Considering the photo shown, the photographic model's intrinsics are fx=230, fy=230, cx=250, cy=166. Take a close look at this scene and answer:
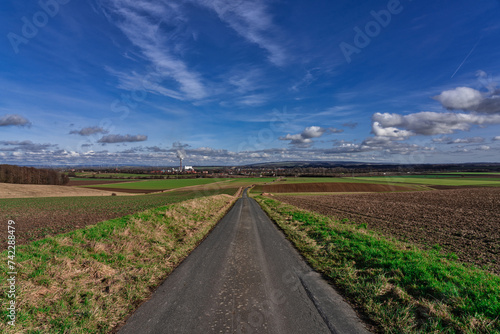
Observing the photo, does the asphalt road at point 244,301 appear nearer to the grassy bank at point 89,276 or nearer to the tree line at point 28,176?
the grassy bank at point 89,276

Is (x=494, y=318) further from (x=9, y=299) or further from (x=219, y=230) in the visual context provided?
(x=219, y=230)

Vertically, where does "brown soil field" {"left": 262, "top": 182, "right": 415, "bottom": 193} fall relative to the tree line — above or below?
below

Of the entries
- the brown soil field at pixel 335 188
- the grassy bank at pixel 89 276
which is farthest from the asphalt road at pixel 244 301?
the brown soil field at pixel 335 188

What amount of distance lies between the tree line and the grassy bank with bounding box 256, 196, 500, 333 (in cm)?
11589

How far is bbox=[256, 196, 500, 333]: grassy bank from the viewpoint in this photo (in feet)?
16.5

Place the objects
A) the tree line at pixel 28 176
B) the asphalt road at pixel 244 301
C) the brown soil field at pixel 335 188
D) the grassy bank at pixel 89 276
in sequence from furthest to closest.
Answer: the tree line at pixel 28 176 < the brown soil field at pixel 335 188 < the grassy bank at pixel 89 276 < the asphalt road at pixel 244 301

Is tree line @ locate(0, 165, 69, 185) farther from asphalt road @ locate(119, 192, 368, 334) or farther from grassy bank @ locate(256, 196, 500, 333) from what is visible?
grassy bank @ locate(256, 196, 500, 333)

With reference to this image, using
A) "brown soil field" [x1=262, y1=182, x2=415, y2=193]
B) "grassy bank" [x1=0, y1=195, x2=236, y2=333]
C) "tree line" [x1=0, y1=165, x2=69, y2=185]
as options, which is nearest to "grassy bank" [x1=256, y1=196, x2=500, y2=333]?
"grassy bank" [x1=0, y1=195, x2=236, y2=333]

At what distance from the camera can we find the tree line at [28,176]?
83688 mm

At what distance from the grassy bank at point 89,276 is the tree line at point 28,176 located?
107054 mm

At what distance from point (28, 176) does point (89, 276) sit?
114198 millimetres

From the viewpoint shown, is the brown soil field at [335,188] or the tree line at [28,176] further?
the tree line at [28,176]

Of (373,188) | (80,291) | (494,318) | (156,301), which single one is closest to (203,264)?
(156,301)

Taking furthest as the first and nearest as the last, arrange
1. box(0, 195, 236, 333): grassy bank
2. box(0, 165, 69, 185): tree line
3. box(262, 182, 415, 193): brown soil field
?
box(0, 165, 69, 185): tree line, box(262, 182, 415, 193): brown soil field, box(0, 195, 236, 333): grassy bank
